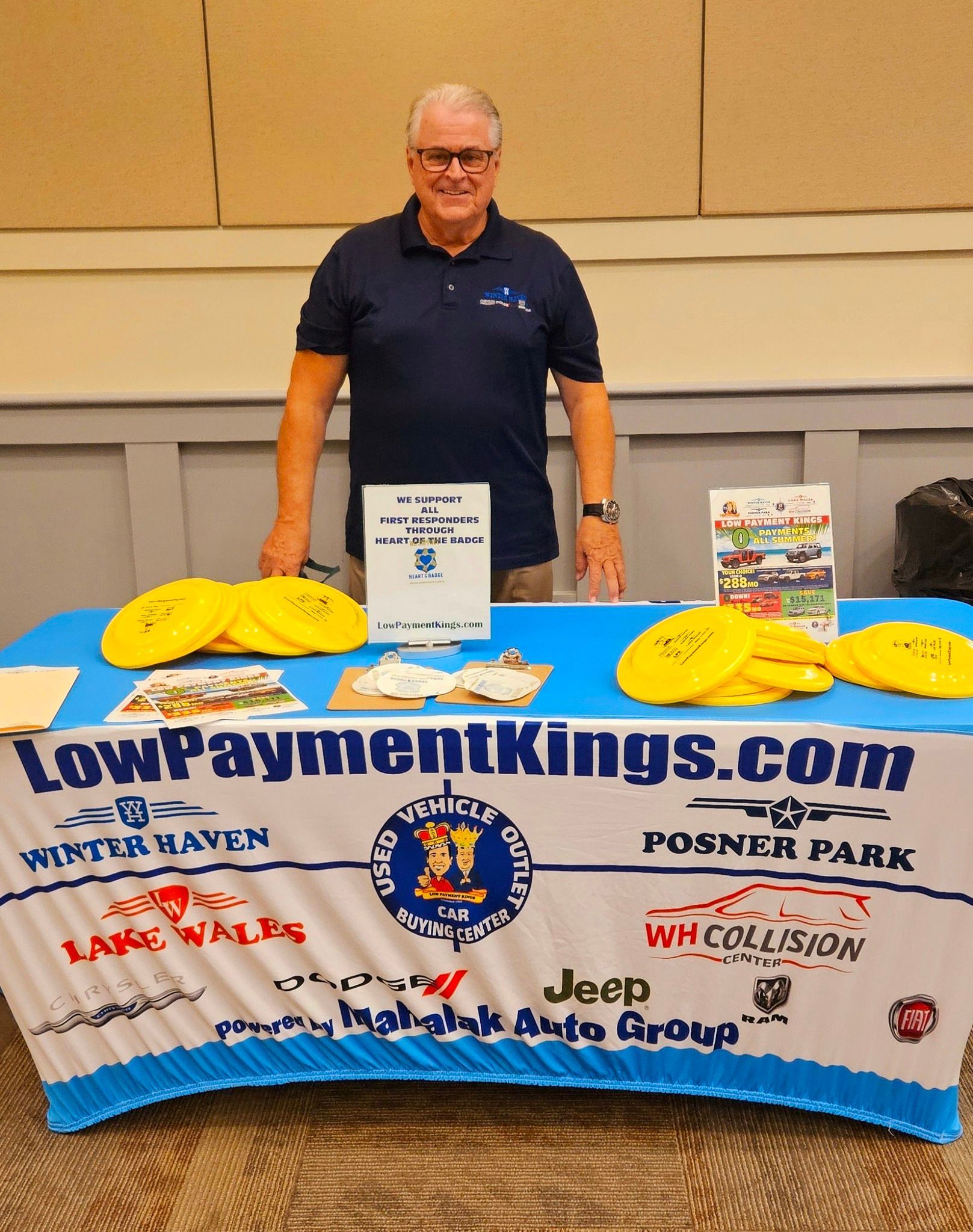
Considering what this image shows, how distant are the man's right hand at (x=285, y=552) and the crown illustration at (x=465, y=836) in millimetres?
764

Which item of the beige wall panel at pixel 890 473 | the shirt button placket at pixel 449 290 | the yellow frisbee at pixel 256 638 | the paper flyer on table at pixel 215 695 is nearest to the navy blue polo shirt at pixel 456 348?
the shirt button placket at pixel 449 290

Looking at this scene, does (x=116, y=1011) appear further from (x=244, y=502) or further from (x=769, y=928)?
(x=244, y=502)

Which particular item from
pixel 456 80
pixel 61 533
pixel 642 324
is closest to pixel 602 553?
pixel 642 324

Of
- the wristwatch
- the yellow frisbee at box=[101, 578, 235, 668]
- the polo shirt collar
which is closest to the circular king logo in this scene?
the yellow frisbee at box=[101, 578, 235, 668]

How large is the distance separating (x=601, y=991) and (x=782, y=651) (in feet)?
1.87

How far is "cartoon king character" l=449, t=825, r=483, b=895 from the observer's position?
1.43 metres

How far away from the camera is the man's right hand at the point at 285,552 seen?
2.01 metres

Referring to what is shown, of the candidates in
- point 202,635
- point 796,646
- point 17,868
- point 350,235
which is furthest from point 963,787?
point 350,235

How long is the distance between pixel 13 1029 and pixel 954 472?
2943 millimetres

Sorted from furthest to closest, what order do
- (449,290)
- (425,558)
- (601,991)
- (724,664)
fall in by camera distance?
1. (449,290)
2. (425,558)
3. (601,991)
4. (724,664)

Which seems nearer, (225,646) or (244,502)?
(225,646)

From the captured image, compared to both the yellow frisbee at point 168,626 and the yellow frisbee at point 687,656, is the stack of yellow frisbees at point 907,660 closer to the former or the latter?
the yellow frisbee at point 687,656

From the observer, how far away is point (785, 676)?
1.40 m

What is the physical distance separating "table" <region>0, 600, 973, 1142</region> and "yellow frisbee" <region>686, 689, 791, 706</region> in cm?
2
